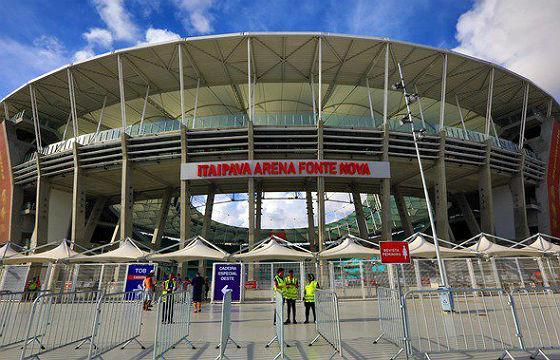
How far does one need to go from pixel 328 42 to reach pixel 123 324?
26.6 meters

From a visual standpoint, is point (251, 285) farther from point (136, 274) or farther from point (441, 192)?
point (441, 192)

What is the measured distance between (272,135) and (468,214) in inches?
1103

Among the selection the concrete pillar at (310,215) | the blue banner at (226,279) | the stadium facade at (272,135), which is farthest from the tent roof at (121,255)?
the concrete pillar at (310,215)

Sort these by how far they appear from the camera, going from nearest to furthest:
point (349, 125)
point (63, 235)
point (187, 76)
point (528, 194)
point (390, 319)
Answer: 1. point (390, 319)
2. point (349, 125)
3. point (187, 76)
4. point (63, 235)
5. point (528, 194)

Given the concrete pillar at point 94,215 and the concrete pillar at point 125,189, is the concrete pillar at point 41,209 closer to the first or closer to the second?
the concrete pillar at point 94,215

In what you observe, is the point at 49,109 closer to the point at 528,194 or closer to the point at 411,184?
the point at 411,184

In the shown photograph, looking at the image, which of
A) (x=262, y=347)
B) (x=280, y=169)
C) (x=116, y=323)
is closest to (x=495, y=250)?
(x=280, y=169)

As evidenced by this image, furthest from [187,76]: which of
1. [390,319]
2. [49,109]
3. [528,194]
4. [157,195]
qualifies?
[528,194]

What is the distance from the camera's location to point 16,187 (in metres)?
36.1

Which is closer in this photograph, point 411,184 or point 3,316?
point 3,316

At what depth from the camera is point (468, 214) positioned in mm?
42344

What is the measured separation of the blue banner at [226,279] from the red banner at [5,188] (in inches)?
1131

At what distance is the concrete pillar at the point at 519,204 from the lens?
1328 inches

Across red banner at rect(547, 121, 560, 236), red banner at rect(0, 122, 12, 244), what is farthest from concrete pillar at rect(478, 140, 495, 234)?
red banner at rect(0, 122, 12, 244)
